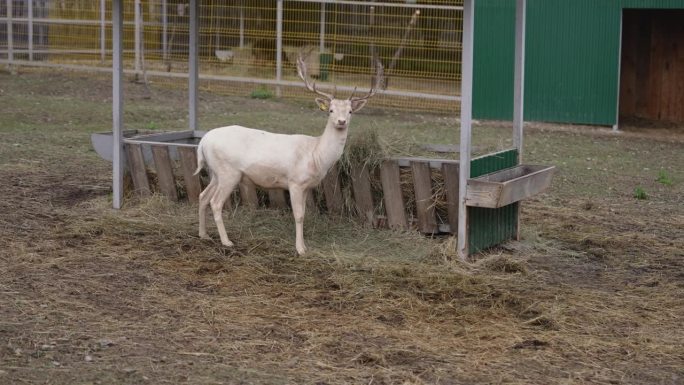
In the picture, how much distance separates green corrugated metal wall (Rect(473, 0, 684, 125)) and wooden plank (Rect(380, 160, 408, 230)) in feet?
28.2

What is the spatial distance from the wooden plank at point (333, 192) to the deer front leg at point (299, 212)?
515 millimetres

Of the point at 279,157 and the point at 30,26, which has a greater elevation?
the point at 30,26

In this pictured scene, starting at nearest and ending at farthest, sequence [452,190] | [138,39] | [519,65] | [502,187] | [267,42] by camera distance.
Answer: [502,187] < [452,190] < [519,65] < [267,42] < [138,39]

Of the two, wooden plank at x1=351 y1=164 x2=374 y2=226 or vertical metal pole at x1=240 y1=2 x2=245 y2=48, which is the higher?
vertical metal pole at x1=240 y1=2 x2=245 y2=48

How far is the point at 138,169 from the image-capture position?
9.23 metres

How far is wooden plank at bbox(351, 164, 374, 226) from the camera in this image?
8.23 meters

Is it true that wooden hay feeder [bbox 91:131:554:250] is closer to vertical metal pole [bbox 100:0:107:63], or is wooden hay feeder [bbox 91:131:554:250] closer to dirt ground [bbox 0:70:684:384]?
dirt ground [bbox 0:70:684:384]

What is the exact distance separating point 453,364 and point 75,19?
1619 cm

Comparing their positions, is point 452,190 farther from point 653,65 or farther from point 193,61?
point 653,65

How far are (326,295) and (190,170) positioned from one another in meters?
2.70

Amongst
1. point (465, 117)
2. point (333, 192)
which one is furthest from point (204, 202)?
point (465, 117)

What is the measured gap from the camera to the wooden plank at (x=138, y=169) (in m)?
9.20

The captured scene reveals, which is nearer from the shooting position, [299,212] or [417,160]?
[299,212]

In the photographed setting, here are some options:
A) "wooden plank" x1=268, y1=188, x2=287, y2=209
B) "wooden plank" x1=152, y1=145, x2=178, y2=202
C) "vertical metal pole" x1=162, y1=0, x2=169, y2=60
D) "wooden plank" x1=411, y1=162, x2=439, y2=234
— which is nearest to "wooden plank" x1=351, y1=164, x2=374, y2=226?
"wooden plank" x1=411, y1=162, x2=439, y2=234
